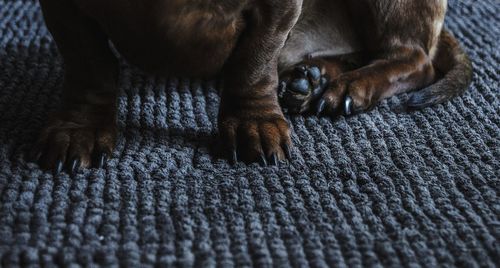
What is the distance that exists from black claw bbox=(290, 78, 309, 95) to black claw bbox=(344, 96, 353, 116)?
0.09 metres

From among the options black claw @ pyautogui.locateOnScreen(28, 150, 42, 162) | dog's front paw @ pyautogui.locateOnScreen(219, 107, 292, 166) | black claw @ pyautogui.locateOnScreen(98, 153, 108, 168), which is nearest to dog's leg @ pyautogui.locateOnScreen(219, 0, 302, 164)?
dog's front paw @ pyautogui.locateOnScreen(219, 107, 292, 166)

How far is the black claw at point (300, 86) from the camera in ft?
5.70

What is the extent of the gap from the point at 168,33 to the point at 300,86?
386 millimetres

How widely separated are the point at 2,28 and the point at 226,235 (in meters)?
1.31

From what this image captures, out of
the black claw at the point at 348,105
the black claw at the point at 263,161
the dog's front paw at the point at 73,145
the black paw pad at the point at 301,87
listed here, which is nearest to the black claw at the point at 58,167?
the dog's front paw at the point at 73,145

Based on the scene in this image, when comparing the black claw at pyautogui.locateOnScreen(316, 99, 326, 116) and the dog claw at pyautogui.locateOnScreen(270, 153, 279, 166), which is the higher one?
the dog claw at pyautogui.locateOnScreen(270, 153, 279, 166)

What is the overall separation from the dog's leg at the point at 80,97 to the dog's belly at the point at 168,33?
0.06m

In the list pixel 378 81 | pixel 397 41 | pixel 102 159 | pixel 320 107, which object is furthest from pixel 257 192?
pixel 397 41

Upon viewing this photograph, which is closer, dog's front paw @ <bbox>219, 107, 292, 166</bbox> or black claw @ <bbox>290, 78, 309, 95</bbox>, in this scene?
dog's front paw @ <bbox>219, 107, 292, 166</bbox>

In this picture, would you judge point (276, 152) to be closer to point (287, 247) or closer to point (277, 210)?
point (277, 210)

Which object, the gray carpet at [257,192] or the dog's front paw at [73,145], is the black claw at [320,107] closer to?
the gray carpet at [257,192]

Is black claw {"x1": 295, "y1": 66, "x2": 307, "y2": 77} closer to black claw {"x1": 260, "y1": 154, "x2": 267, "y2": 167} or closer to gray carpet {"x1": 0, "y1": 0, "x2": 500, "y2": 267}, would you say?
gray carpet {"x1": 0, "y1": 0, "x2": 500, "y2": 267}

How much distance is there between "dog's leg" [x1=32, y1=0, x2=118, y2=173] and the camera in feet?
4.79

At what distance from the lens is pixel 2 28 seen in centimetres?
223
